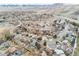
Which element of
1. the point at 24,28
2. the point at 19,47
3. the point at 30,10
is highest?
the point at 30,10

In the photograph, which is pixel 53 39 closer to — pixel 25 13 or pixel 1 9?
pixel 25 13

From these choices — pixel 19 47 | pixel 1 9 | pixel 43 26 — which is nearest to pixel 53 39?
pixel 43 26

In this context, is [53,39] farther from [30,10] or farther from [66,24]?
[30,10]

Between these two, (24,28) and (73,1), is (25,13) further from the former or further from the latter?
(73,1)

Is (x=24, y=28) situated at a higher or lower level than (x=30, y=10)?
lower

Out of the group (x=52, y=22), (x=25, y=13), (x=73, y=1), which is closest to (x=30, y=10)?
(x=25, y=13)

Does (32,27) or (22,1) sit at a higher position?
(22,1)

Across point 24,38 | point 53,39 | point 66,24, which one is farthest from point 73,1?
point 24,38
